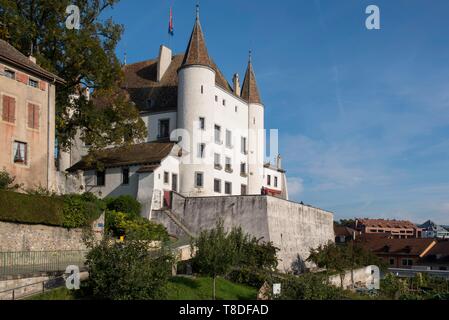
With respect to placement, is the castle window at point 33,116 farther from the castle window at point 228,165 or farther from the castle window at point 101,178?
the castle window at point 228,165

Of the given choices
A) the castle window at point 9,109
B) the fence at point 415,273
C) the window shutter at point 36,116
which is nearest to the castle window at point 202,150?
the window shutter at point 36,116

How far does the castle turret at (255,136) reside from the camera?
51531mm

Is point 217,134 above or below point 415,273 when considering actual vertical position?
above

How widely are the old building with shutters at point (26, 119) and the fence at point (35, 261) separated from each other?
25.1 feet

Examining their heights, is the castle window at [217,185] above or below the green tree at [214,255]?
above

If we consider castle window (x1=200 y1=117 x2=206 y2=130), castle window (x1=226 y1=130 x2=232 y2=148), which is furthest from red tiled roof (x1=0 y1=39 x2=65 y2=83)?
castle window (x1=226 y1=130 x2=232 y2=148)

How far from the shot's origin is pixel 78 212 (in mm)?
29734

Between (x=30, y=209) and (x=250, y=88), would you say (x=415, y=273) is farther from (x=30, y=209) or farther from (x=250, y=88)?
(x=30, y=209)

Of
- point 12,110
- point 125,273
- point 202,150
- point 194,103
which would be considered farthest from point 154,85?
point 125,273

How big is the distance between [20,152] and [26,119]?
196 cm

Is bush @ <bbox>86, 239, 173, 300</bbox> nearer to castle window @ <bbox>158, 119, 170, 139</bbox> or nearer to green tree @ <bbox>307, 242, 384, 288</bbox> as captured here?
green tree @ <bbox>307, 242, 384, 288</bbox>
